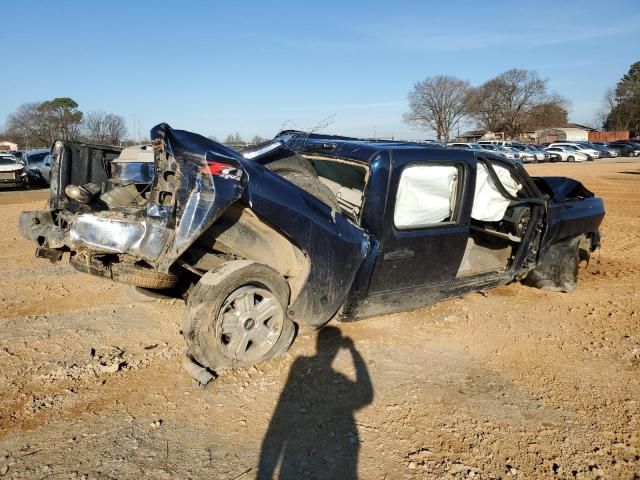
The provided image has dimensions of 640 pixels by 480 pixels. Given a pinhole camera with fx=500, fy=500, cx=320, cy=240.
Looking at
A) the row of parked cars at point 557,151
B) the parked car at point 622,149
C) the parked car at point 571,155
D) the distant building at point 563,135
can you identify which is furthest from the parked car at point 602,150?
the distant building at point 563,135

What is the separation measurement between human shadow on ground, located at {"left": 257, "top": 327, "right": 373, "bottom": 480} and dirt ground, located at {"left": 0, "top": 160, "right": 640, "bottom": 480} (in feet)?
0.04

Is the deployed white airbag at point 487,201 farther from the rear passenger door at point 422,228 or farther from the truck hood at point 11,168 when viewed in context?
the truck hood at point 11,168

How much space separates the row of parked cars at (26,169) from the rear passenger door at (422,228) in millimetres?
19250

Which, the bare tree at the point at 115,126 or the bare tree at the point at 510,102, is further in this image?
the bare tree at the point at 510,102

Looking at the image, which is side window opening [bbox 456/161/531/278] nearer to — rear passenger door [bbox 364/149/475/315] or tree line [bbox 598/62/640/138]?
rear passenger door [bbox 364/149/475/315]

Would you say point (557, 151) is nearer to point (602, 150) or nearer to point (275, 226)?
point (602, 150)

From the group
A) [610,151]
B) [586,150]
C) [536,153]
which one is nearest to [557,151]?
[536,153]

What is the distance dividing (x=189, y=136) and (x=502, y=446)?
272cm

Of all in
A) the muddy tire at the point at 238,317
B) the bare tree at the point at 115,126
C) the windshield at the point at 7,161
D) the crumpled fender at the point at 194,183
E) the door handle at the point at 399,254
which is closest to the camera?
the crumpled fender at the point at 194,183

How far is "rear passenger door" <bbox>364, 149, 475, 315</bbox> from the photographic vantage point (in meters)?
3.99

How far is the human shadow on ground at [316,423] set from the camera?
268 centimetres

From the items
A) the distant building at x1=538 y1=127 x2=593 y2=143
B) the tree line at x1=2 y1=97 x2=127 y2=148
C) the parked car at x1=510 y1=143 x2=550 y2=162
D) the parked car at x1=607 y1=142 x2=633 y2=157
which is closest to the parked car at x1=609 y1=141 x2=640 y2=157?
the parked car at x1=607 y1=142 x2=633 y2=157

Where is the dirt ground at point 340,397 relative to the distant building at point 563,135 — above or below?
below

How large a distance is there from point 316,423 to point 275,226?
130 cm
